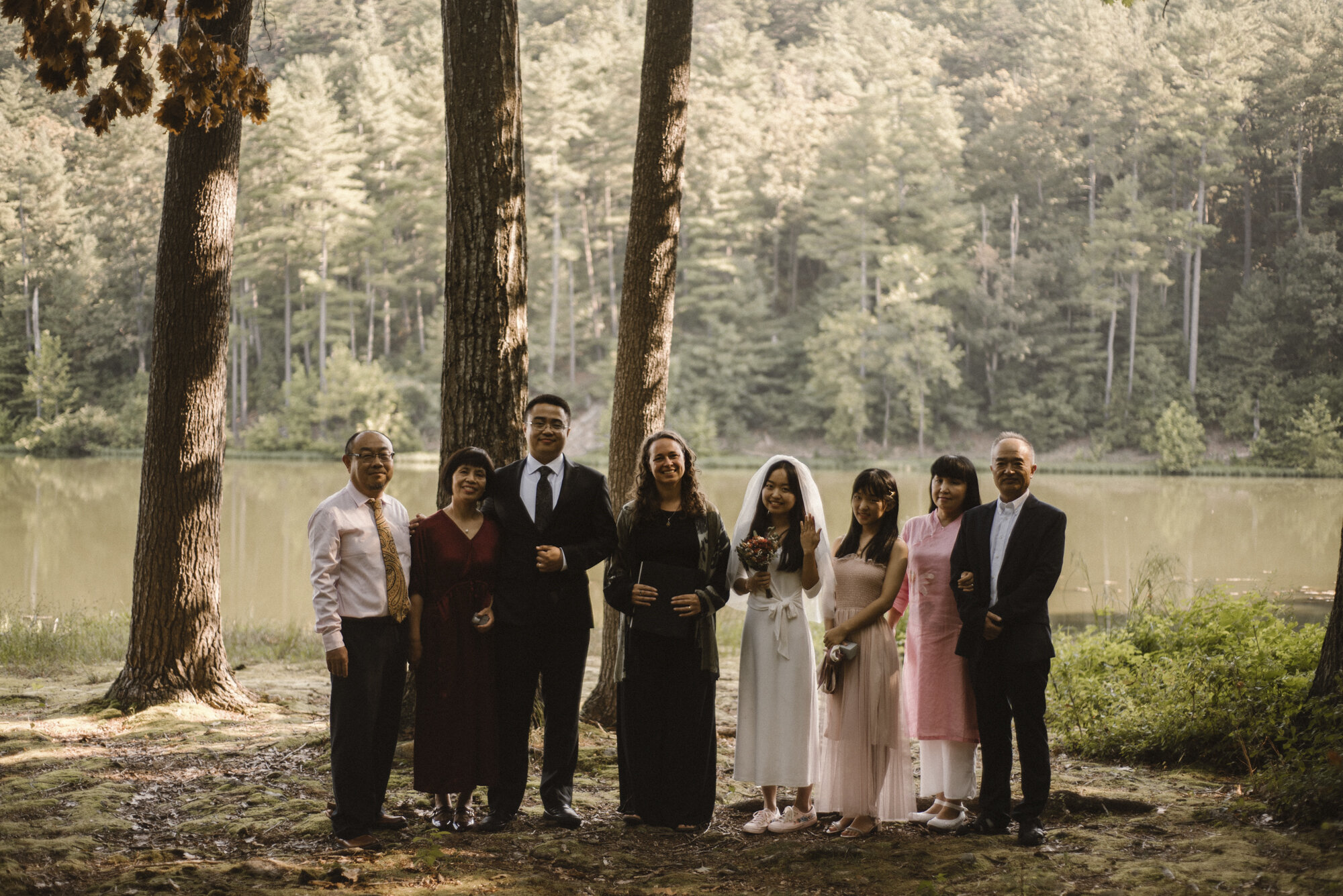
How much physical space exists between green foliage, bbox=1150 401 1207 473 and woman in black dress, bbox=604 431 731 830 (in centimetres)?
3477

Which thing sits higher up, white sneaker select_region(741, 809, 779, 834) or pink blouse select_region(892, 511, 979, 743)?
pink blouse select_region(892, 511, 979, 743)

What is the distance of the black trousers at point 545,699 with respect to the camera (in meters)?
4.45

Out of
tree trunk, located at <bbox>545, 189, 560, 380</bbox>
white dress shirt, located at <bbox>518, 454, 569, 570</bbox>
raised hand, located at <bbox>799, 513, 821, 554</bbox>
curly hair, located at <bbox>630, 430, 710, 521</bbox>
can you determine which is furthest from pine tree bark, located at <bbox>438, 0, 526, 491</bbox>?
tree trunk, located at <bbox>545, 189, 560, 380</bbox>

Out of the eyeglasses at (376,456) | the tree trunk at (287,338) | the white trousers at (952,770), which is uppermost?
the tree trunk at (287,338)

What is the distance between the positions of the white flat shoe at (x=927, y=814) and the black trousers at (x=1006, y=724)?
207 millimetres

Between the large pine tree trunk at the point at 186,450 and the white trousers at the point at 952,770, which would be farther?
the large pine tree trunk at the point at 186,450

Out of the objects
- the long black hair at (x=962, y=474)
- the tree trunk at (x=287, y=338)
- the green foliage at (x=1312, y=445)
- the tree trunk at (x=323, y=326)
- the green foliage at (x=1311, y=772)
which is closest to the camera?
the green foliage at (x=1311, y=772)

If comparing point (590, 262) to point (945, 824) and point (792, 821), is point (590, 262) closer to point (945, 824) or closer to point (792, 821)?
point (792, 821)

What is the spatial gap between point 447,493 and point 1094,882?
302cm

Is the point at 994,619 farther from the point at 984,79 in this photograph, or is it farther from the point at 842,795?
the point at 984,79

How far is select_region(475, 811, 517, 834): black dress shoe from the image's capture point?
4324mm

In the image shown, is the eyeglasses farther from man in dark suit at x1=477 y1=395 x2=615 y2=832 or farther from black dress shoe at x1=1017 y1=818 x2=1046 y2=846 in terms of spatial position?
black dress shoe at x1=1017 y1=818 x2=1046 y2=846

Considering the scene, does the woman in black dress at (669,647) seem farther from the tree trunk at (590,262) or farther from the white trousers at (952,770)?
the tree trunk at (590,262)

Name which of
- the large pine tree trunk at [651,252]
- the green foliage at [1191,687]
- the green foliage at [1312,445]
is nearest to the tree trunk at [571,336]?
the green foliage at [1312,445]
